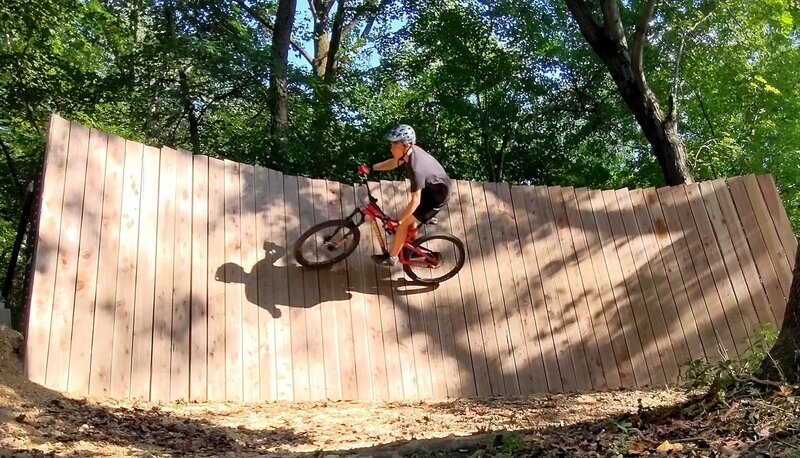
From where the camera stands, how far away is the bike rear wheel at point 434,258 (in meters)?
5.84

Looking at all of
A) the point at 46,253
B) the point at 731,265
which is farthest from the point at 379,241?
the point at 731,265

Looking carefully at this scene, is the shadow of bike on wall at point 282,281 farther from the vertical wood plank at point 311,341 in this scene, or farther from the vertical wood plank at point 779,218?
the vertical wood plank at point 779,218

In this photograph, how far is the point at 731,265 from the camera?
6672 mm

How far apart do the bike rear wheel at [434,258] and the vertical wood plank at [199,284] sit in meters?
1.67

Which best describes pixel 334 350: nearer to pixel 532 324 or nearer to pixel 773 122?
pixel 532 324

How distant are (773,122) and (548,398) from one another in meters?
8.58

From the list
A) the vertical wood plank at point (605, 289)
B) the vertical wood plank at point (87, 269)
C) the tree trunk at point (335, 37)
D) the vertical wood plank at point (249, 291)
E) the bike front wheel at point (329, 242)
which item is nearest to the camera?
the vertical wood plank at point (87, 269)

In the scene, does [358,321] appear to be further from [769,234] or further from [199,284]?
[769,234]

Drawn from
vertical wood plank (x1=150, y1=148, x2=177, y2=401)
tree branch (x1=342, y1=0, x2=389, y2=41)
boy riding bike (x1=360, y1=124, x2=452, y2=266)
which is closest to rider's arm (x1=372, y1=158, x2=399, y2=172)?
boy riding bike (x1=360, y1=124, x2=452, y2=266)

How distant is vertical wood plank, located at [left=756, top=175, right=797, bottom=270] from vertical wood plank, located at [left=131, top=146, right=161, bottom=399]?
5.92 metres

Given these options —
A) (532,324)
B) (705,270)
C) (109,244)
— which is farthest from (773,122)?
(109,244)

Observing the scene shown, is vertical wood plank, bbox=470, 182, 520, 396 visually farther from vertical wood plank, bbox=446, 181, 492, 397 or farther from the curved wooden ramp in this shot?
vertical wood plank, bbox=446, 181, 492, 397

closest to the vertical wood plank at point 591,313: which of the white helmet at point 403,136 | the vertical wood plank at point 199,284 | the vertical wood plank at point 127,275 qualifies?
the white helmet at point 403,136

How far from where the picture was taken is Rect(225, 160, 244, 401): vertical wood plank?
5.12 metres
